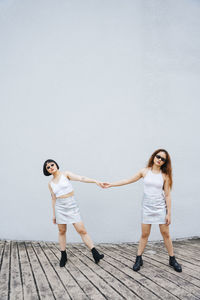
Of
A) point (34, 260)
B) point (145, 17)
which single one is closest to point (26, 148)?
point (34, 260)

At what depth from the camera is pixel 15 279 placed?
2658mm

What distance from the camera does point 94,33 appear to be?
420 cm

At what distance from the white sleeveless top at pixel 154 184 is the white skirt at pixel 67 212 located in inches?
39.1

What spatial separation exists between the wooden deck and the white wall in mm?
599

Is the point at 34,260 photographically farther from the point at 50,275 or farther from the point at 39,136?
the point at 39,136

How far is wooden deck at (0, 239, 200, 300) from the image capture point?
7.51 feet

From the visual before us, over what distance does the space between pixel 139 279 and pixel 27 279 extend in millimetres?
1310

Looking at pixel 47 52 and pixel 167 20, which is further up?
pixel 167 20

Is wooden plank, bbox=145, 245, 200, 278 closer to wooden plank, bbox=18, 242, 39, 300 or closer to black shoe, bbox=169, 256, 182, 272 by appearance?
black shoe, bbox=169, 256, 182, 272

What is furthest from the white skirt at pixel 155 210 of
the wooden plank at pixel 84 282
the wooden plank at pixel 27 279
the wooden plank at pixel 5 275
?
the wooden plank at pixel 5 275

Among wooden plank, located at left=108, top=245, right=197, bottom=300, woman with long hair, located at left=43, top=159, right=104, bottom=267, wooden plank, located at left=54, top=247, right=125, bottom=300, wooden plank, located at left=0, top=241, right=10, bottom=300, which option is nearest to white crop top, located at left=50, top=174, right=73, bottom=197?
woman with long hair, located at left=43, top=159, right=104, bottom=267

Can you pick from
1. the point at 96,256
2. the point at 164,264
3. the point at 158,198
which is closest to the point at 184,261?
the point at 164,264

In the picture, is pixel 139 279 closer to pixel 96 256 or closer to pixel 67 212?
pixel 96 256

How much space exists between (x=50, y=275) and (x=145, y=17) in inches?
180
